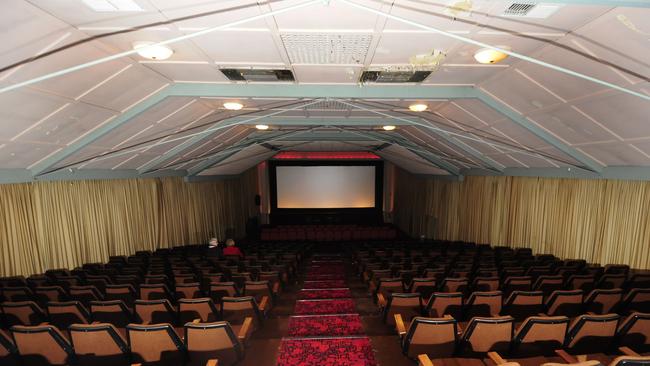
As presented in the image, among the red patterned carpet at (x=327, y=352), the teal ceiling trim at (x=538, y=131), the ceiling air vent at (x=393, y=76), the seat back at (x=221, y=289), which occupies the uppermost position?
the ceiling air vent at (x=393, y=76)

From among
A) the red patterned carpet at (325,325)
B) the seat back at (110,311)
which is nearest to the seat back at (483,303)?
the red patterned carpet at (325,325)

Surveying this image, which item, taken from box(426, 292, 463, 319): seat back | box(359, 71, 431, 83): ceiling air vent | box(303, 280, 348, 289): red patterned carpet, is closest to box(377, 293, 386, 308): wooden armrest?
box(426, 292, 463, 319): seat back

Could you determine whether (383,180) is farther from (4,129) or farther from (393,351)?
(4,129)

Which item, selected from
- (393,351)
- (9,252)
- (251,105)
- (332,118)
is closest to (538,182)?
(332,118)

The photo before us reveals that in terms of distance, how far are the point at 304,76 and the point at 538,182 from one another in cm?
964

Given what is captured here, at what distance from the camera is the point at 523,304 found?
15.2 feet

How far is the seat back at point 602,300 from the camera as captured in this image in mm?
4492

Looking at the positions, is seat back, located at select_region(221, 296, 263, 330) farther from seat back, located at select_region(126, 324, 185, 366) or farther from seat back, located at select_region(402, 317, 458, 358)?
seat back, located at select_region(402, 317, 458, 358)

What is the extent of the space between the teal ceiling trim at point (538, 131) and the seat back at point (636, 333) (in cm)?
409

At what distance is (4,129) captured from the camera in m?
4.93

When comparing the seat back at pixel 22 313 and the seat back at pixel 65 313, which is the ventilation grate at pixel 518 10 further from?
the seat back at pixel 22 313

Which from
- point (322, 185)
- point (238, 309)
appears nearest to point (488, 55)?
point (238, 309)

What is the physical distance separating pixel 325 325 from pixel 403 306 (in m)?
1.44

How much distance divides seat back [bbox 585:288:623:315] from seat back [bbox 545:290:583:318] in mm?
168
